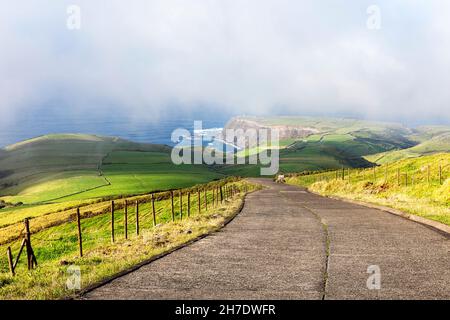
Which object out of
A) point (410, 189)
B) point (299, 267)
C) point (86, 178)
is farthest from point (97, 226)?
point (86, 178)

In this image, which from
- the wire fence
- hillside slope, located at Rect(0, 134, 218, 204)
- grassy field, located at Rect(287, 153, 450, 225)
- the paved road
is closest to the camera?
Answer: the paved road

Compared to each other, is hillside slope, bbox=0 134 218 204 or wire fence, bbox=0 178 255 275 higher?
wire fence, bbox=0 178 255 275

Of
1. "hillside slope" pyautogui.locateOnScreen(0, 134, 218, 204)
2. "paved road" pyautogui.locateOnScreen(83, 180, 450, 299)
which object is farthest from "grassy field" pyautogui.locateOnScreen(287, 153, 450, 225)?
"hillside slope" pyautogui.locateOnScreen(0, 134, 218, 204)

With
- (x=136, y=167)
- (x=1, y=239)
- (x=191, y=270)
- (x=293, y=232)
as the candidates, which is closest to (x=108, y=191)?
(x=1, y=239)

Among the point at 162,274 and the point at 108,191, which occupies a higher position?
the point at 162,274

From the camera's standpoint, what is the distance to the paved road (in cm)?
979

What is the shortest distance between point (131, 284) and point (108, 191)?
97556 millimetres

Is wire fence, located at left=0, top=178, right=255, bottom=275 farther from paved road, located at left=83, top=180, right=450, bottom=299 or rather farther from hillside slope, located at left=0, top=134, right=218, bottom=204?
hillside slope, located at left=0, top=134, right=218, bottom=204

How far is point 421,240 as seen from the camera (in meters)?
17.0

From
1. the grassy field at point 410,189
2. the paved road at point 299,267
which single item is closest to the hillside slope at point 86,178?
the grassy field at point 410,189

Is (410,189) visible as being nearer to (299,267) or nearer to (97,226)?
(299,267)

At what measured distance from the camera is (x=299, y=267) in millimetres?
12406
